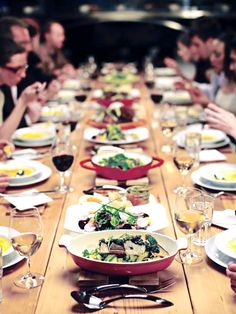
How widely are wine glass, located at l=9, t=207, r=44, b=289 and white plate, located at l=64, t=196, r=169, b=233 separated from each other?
0.81 feet

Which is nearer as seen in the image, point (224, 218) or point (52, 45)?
point (224, 218)

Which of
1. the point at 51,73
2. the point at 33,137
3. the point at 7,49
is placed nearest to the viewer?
the point at 33,137

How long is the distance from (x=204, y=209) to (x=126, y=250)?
301 mm

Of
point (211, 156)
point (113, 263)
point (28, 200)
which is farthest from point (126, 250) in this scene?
point (211, 156)

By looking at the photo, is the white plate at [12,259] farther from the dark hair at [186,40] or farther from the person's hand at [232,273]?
the dark hair at [186,40]

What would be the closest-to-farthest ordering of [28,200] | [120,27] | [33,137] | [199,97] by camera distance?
[28,200]
[33,137]
[199,97]
[120,27]

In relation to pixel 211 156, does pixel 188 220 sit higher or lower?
higher

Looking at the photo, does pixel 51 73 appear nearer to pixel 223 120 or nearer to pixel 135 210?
pixel 223 120

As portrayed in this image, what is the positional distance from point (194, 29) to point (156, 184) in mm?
3766

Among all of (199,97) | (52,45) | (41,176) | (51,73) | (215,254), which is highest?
(215,254)

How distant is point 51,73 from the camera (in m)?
5.59

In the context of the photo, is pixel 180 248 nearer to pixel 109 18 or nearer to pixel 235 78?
pixel 235 78

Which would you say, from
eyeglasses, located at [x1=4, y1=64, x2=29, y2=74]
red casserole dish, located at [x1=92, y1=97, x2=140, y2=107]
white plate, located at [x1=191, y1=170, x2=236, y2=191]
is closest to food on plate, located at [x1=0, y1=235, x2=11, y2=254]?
white plate, located at [x1=191, y1=170, x2=236, y2=191]

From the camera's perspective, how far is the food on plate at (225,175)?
2344 mm
